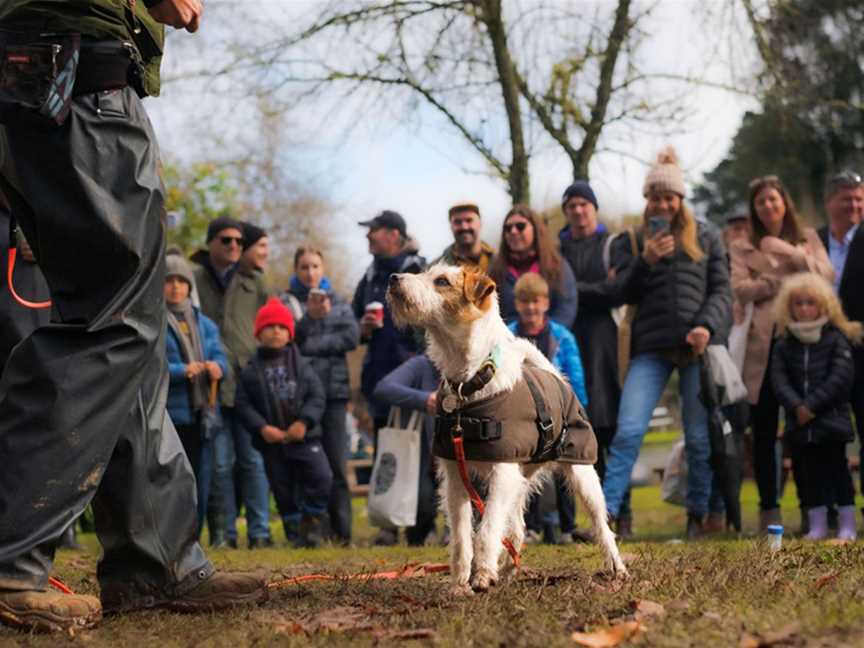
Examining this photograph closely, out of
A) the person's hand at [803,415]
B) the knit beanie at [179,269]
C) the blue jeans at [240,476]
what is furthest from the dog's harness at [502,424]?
the knit beanie at [179,269]

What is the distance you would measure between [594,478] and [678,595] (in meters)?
1.60

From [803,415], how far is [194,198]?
89.2 feet

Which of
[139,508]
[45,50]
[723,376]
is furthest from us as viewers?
[723,376]

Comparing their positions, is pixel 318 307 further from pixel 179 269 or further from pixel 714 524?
pixel 714 524

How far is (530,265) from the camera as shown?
30.9 feet

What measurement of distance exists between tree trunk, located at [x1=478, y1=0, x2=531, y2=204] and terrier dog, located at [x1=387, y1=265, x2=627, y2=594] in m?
6.95

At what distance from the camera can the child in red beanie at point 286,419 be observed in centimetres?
986

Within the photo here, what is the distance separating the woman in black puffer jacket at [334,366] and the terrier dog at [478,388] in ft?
15.1

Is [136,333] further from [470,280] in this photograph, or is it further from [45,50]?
[470,280]

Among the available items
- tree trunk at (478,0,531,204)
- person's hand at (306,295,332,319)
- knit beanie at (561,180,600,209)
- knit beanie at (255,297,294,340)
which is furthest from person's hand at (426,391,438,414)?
tree trunk at (478,0,531,204)

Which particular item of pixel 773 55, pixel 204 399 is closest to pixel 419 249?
pixel 204 399

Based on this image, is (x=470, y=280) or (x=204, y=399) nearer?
(x=470, y=280)

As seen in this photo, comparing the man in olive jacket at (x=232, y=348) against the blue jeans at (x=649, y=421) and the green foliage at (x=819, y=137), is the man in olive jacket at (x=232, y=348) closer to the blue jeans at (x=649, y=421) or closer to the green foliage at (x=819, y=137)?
the blue jeans at (x=649, y=421)

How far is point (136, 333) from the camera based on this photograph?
4.08 metres
